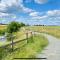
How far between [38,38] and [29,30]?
0.15 meters

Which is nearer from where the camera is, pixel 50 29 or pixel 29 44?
pixel 50 29

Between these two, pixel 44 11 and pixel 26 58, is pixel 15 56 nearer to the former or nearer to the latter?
pixel 26 58

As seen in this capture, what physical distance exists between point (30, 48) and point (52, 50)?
27 cm

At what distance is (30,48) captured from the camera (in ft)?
16.8

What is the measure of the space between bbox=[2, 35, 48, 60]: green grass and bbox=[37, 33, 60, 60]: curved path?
51 mm

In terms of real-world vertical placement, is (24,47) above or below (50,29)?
below

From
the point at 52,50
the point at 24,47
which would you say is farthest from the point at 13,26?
the point at 52,50

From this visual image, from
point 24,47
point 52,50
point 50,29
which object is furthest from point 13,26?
point 52,50

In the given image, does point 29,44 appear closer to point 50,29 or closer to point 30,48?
point 30,48

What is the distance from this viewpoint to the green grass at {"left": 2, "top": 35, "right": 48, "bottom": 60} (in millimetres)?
5094

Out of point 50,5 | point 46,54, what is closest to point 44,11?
point 50,5

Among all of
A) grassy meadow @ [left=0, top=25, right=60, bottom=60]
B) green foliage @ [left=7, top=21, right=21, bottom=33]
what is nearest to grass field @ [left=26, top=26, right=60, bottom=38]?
grassy meadow @ [left=0, top=25, right=60, bottom=60]

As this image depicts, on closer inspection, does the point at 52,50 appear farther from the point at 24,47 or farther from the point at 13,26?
the point at 13,26

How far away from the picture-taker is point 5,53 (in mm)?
5203
